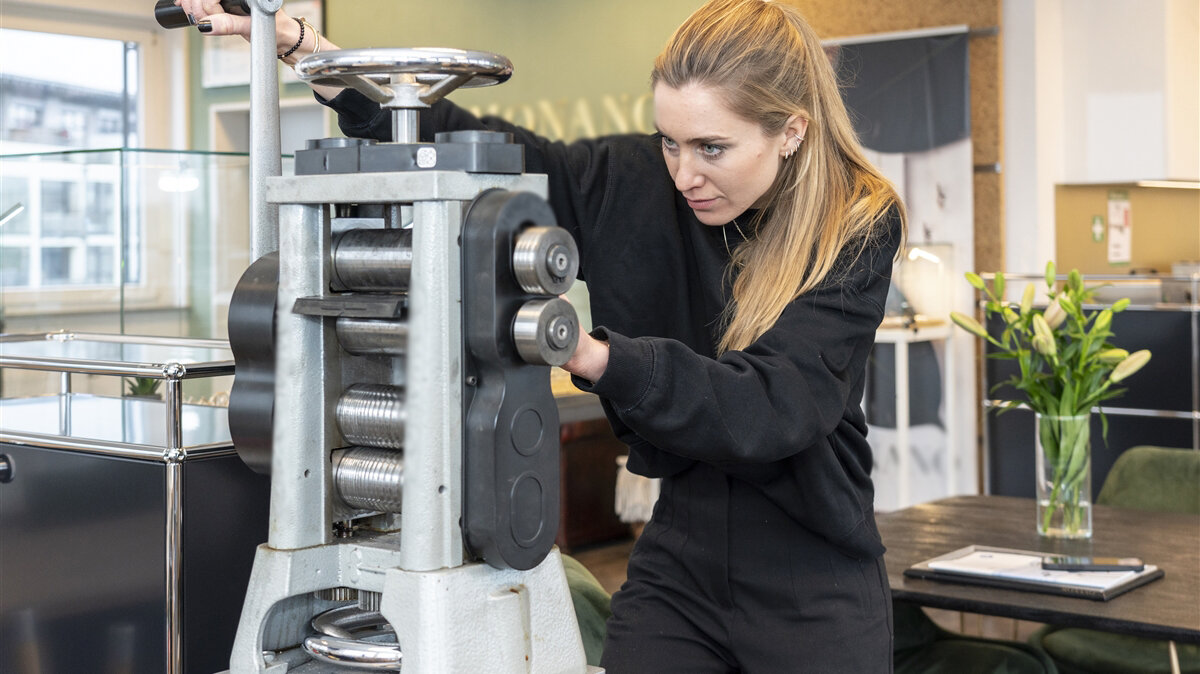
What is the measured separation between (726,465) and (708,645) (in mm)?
214

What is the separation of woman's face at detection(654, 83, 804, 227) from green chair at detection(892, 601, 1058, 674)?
4.01ft

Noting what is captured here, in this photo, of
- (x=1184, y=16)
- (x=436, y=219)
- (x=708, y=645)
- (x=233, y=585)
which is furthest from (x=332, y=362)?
(x=1184, y=16)

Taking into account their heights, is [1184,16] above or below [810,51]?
above

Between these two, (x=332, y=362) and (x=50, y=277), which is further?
(x=50, y=277)

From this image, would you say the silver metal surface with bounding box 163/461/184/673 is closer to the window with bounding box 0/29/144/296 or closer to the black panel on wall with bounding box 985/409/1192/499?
the window with bounding box 0/29/144/296

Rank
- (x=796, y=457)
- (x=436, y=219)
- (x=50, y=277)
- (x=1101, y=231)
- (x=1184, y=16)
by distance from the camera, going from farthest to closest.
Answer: (x=1101, y=231)
(x=1184, y=16)
(x=50, y=277)
(x=796, y=457)
(x=436, y=219)

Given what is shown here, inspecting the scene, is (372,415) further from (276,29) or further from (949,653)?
(949,653)

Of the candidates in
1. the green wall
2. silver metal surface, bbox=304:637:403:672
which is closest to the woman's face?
silver metal surface, bbox=304:637:403:672

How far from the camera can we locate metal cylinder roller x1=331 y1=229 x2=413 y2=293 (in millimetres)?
795

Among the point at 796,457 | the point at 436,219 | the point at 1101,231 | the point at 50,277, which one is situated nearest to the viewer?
the point at 436,219

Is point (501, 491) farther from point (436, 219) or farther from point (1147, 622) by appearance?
point (1147, 622)

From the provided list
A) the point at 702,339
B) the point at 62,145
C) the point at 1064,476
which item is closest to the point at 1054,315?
the point at 1064,476

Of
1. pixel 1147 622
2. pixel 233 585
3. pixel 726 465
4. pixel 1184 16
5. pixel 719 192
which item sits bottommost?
pixel 1147 622

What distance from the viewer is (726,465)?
134cm
